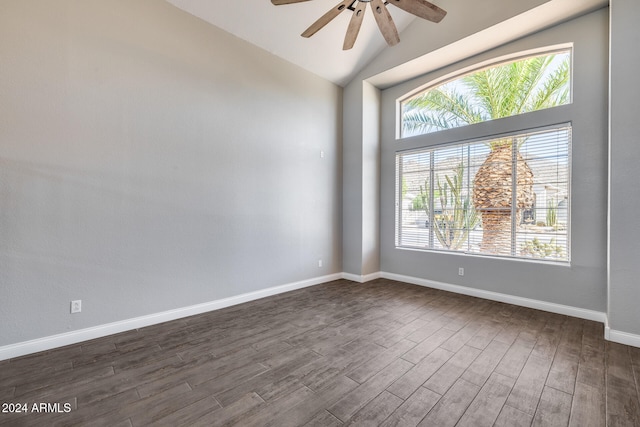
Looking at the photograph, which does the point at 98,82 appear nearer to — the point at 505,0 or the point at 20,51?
the point at 20,51

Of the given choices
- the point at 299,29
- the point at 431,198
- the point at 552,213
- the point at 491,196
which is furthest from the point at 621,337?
the point at 299,29

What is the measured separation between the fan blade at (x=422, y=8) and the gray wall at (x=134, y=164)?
7.11ft

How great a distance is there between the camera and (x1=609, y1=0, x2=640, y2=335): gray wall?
102 inches

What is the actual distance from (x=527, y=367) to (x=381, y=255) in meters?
3.06

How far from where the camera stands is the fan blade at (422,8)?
2393mm

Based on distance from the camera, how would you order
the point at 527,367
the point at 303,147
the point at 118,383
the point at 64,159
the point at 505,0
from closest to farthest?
the point at 118,383 → the point at 527,367 → the point at 64,159 → the point at 505,0 → the point at 303,147

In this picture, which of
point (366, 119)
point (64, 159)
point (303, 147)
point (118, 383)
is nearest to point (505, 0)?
point (366, 119)

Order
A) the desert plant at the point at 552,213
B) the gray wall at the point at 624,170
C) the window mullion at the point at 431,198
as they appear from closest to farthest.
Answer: the gray wall at the point at 624,170
the desert plant at the point at 552,213
the window mullion at the point at 431,198

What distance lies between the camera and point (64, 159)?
101 inches

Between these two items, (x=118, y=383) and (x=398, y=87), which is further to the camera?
(x=398, y=87)

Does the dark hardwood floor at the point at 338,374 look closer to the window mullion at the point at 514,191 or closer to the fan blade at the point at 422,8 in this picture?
the window mullion at the point at 514,191

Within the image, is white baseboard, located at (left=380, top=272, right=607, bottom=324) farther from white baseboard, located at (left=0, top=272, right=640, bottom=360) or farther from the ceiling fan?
the ceiling fan

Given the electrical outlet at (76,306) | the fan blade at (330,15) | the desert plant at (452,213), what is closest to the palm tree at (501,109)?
the desert plant at (452,213)

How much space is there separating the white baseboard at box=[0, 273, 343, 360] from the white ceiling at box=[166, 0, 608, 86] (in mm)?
3452
